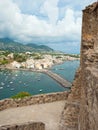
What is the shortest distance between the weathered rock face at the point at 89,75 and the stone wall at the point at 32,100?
775 centimetres

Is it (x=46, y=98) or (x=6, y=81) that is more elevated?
(x=46, y=98)

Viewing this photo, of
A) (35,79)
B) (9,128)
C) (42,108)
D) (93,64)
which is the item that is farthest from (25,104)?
(35,79)

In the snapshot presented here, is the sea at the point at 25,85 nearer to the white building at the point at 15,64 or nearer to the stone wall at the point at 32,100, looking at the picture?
the white building at the point at 15,64

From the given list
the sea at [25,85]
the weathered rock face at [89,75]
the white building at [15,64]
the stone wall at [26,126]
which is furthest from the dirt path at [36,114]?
the white building at [15,64]

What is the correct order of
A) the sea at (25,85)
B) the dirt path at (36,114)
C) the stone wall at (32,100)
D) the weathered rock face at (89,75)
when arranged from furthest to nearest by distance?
the sea at (25,85) → the stone wall at (32,100) → the dirt path at (36,114) → the weathered rock face at (89,75)

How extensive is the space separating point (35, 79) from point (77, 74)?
13196 cm

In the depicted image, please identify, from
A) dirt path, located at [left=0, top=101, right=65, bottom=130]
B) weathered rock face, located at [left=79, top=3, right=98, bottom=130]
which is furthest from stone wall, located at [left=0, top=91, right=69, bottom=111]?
weathered rock face, located at [left=79, top=3, right=98, bottom=130]

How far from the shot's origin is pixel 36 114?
2073 cm

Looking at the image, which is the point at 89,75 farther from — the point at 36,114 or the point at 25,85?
the point at 25,85

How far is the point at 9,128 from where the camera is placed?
39.3 ft

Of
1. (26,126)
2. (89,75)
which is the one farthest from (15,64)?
(89,75)

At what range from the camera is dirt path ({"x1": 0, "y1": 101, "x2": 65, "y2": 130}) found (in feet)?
62.6

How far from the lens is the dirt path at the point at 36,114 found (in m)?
19.1

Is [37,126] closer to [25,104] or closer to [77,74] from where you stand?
[77,74]
